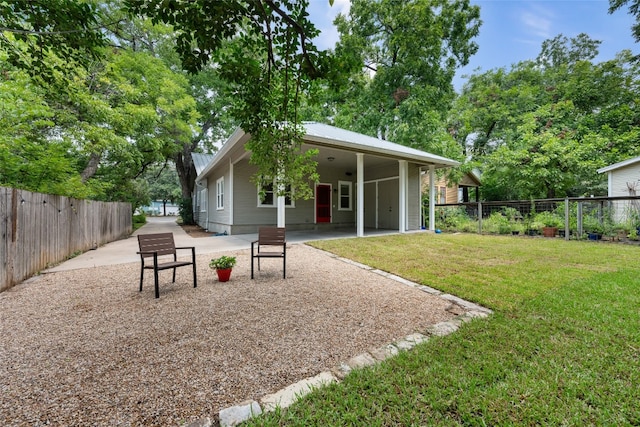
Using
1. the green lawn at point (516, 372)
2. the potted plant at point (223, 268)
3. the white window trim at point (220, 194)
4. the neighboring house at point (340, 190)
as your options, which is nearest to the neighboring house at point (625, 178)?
the neighboring house at point (340, 190)

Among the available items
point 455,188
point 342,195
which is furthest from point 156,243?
point 455,188

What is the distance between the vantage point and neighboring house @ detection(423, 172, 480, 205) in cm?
1937

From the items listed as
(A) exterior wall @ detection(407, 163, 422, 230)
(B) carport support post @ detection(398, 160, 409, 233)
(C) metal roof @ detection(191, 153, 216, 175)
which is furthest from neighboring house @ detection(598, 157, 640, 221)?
(C) metal roof @ detection(191, 153, 216, 175)

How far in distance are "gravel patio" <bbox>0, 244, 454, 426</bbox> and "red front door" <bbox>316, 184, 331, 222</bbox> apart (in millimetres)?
7815

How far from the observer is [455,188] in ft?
73.8

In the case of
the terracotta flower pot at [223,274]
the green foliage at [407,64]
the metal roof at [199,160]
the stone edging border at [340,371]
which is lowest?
the stone edging border at [340,371]

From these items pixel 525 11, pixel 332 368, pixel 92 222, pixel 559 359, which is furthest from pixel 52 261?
pixel 525 11

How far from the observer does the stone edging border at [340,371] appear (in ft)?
5.32

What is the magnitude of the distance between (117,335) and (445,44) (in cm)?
2142

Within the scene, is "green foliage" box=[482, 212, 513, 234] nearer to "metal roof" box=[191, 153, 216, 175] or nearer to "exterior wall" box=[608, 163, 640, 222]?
"exterior wall" box=[608, 163, 640, 222]

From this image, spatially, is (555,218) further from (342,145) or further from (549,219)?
(342,145)

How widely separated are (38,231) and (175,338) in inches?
176

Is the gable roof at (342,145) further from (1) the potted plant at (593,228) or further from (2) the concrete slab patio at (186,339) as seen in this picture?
(1) the potted plant at (593,228)

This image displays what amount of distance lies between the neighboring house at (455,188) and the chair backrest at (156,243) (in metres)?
16.3
